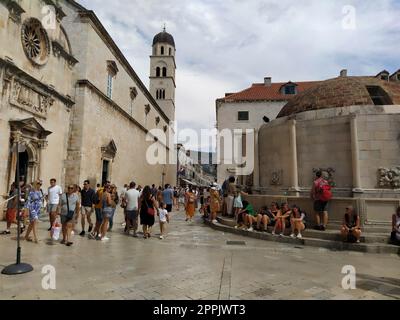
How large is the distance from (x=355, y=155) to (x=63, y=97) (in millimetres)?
16172

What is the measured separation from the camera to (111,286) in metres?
4.54

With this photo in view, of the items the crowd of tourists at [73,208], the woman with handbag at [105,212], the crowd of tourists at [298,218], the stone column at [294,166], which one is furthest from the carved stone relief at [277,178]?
the woman with handbag at [105,212]

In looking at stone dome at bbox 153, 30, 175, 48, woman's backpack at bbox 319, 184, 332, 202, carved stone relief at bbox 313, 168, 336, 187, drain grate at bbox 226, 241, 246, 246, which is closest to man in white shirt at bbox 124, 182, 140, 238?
drain grate at bbox 226, 241, 246, 246

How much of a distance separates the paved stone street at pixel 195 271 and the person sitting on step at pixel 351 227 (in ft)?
1.94

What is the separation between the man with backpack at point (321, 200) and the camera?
28.3 feet

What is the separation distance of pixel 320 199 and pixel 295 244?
1542mm

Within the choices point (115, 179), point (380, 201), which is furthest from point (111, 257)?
point (115, 179)

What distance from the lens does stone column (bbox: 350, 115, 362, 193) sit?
9.51 metres

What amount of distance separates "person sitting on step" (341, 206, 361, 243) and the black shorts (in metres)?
0.76

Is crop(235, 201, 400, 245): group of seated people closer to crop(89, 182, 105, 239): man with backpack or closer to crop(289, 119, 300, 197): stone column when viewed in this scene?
crop(289, 119, 300, 197): stone column

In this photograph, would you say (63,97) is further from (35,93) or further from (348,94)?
(348,94)

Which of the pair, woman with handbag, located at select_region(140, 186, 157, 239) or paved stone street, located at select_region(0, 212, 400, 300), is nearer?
paved stone street, located at select_region(0, 212, 400, 300)

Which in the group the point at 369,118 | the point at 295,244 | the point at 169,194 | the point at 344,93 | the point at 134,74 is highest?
the point at 134,74

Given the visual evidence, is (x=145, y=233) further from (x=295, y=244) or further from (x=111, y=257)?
(x=295, y=244)
